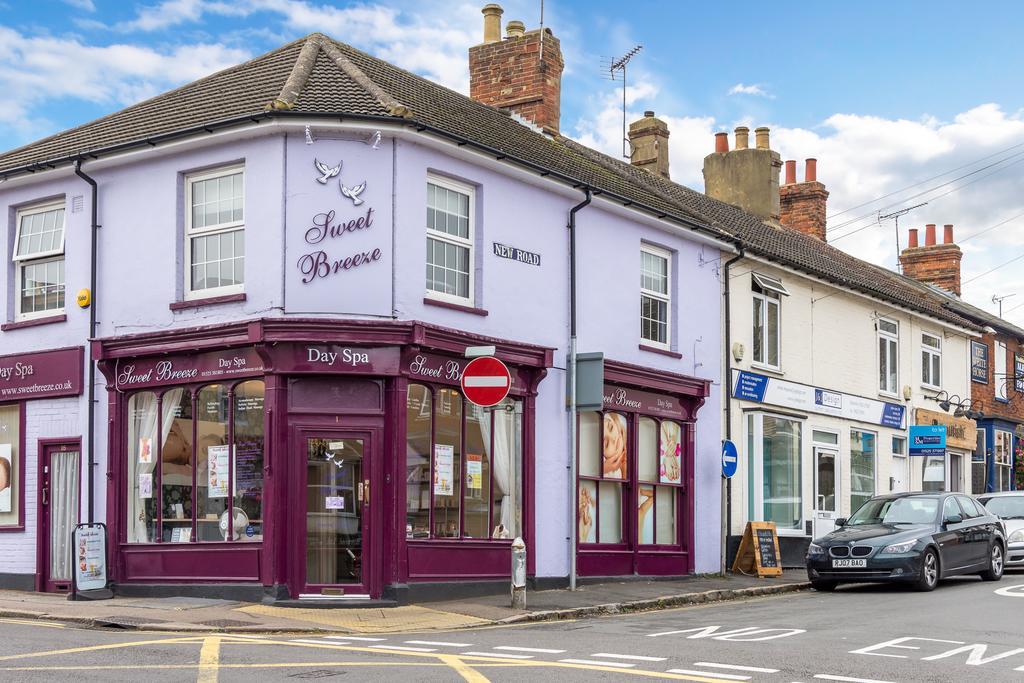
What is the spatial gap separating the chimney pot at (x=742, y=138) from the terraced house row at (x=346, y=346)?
10.8m

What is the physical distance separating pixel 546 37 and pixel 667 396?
329 inches

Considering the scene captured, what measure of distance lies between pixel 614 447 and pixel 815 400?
23.9 ft

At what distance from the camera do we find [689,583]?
20844mm

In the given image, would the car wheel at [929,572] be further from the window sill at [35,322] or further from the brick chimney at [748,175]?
the brick chimney at [748,175]

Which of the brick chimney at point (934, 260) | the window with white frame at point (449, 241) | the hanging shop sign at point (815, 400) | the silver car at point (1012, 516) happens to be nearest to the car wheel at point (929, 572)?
the silver car at point (1012, 516)

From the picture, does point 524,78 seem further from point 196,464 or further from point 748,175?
point 196,464

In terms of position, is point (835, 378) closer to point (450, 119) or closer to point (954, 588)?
point (954, 588)

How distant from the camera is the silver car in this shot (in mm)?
23672

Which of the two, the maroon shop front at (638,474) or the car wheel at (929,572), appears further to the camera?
the maroon shop front at (638,474)

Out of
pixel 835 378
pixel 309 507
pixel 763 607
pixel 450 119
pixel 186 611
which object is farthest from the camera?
pixel 835 378

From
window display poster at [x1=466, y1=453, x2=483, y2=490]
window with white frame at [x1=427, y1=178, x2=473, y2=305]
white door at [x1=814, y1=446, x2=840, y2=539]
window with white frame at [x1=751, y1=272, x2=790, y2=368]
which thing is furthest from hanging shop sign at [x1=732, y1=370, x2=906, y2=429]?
window with white frame at [x1=427, y1=178, x2=473, y2=305]

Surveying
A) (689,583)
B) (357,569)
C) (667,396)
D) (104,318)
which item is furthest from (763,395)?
(104,318)

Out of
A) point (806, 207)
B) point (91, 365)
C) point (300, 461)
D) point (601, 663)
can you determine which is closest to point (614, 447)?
point (300, 461)

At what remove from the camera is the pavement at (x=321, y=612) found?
13.8 meters
